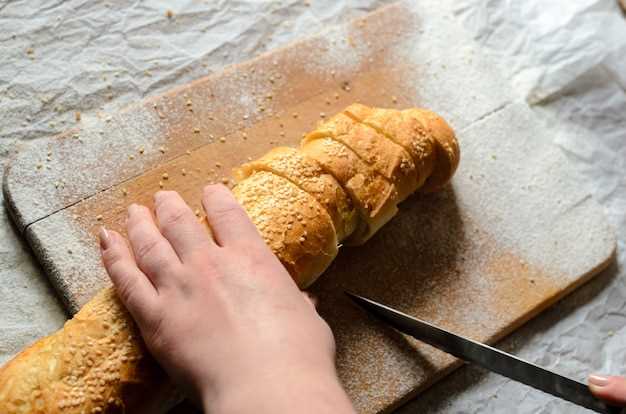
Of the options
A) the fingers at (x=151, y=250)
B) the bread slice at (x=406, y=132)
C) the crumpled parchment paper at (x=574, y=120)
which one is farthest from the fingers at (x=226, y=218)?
the crumpled parchment paper at (x=574, y=120)

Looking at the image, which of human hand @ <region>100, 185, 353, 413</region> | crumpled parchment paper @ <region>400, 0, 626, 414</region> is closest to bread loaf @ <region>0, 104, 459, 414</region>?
human hand @ <region>100, 185, 353, 413</region>

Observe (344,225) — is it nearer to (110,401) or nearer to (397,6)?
(110,401)

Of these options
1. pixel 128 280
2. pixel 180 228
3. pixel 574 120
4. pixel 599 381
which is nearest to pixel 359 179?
pixel 180 228

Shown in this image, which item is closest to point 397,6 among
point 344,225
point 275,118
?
point 275,118

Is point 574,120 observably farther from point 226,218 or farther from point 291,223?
point 226,218

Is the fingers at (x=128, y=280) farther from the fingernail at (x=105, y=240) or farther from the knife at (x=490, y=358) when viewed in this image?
the knife at (x=490, y=358)

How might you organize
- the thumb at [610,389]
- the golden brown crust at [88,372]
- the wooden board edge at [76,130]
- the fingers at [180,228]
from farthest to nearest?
1. the wooden board edge at [76,130]
2. the thumb at [610,389]
3. the fingers at [180,228]
4. the golden brown crust at [88,372]

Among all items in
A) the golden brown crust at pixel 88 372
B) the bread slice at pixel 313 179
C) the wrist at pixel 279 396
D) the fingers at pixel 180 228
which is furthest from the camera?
the bread slice at pixel 313 179
